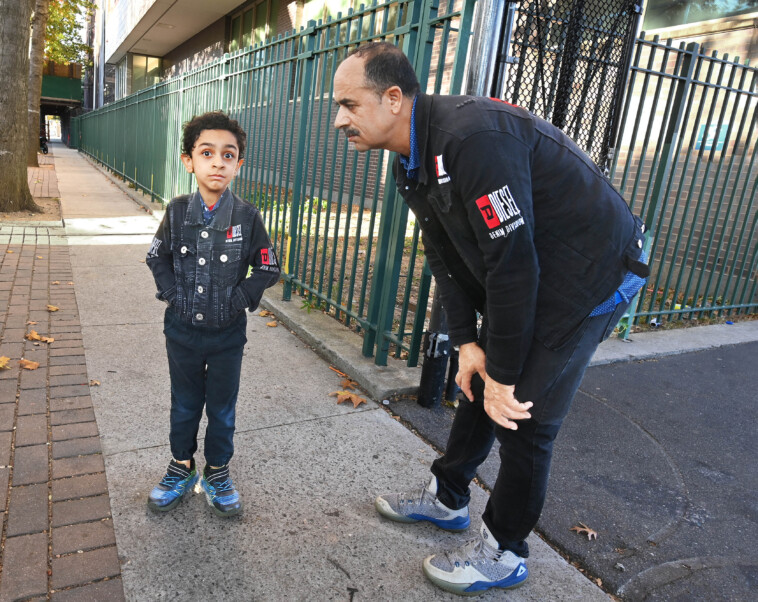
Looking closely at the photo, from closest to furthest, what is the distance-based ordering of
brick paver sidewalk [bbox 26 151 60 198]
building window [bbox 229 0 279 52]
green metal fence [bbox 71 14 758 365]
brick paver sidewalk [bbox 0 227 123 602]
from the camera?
brick paver sidewalk [bbox 0 227 123 602], green metal fence [bbox 71 14 758 365], brick paver sidewalk [bbox 26 151 60 198], building window [bbox 229 0 279 52]

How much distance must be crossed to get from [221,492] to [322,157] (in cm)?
336

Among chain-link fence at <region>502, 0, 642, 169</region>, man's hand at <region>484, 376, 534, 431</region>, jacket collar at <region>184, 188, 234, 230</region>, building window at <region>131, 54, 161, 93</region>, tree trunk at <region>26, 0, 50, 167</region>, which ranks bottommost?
man's hand at <region>484, 376, 534, 431</region>

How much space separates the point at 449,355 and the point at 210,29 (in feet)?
71.4

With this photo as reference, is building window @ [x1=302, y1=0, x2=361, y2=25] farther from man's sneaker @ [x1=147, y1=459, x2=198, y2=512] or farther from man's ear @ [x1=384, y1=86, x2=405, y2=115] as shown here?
man's sneaker @ [x1=147, y1=459, x2=198, y2=512]

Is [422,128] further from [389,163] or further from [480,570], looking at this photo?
[389,163]

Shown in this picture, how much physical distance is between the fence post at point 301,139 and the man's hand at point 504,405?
11.9ft

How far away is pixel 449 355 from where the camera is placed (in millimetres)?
3451

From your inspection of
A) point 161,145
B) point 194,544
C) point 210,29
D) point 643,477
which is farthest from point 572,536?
point 210,29

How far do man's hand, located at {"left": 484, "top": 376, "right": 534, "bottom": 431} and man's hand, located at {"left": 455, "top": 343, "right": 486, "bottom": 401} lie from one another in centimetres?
19

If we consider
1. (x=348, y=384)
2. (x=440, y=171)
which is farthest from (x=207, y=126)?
(x=348, y=384)

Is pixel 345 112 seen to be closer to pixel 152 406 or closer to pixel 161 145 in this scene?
pixel 152 406

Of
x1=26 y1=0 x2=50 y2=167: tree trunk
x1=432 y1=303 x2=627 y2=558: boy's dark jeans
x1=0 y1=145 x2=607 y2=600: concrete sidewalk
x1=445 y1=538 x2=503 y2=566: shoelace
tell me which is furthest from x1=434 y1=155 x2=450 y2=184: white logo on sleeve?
x1=26 y1=0 x2=50 y2=167: tree trunk

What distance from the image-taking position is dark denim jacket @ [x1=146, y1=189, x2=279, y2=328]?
2.19 meters

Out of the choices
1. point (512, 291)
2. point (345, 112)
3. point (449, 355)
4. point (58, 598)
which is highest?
point (345, 112)
